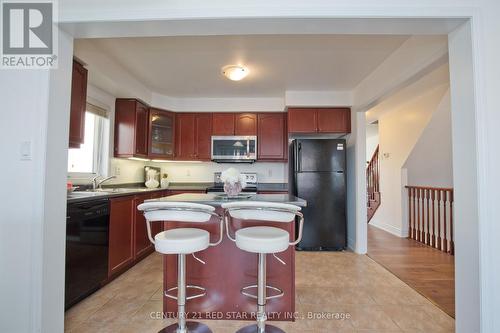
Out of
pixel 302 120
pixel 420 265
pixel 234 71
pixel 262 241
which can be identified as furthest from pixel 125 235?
pixel 420 265

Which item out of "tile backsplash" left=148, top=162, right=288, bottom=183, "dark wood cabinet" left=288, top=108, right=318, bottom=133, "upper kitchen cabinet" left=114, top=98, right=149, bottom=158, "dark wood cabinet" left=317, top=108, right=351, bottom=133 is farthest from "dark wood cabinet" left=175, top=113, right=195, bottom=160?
"dark wood cabinet" left=317, top=108, right=351, bottom=133

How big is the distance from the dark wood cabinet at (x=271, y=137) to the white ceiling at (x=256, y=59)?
1.93ft

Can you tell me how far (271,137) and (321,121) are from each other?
0.86m

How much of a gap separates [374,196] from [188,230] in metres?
5.16

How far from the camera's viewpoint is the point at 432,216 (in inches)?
158

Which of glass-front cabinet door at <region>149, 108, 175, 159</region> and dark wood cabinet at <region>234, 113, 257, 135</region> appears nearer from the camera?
glass-front cabinet door at <region>149, 108, 175, 159</region>

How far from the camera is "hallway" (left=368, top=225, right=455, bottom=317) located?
234 centimetres

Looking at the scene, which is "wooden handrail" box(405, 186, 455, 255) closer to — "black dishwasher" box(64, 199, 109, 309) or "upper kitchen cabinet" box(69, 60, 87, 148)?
"black dishwasher" box(64, 199, 109, 309)

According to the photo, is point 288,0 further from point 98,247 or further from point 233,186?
point 98,247

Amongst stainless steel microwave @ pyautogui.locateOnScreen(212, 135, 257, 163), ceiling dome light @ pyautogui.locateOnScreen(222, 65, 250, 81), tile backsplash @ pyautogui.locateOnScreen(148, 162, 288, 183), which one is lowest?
tile backsplash @ pyautogui.locateOnScreen(148, 162, 288, 183)

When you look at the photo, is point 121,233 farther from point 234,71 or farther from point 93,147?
point 234,71

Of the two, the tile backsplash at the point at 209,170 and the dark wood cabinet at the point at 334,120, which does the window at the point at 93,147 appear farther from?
the dark wood cabinet at the point at 334,120

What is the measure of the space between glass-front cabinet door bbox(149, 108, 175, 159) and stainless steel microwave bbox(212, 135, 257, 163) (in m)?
0.75

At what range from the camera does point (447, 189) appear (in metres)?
3.78
